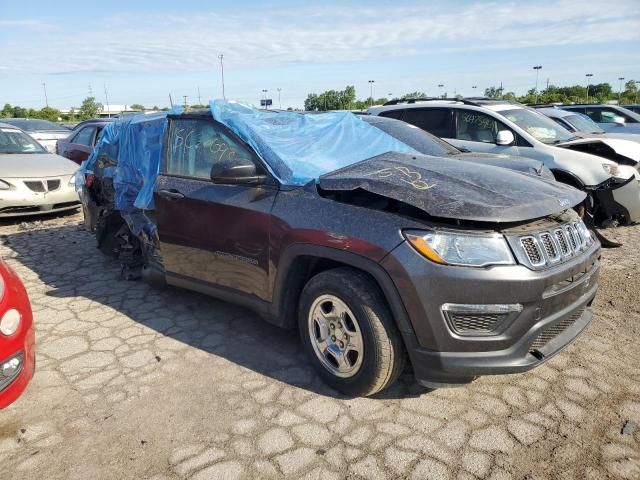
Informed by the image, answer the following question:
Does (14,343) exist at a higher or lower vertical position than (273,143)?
lower

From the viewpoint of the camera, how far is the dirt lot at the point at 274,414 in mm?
2400

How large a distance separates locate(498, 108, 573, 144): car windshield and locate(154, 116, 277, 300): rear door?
515 cm

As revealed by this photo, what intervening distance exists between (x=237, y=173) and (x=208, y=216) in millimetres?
563

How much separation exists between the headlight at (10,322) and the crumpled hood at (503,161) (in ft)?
11.0

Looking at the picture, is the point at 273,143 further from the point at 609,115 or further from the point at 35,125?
the point at 35,125

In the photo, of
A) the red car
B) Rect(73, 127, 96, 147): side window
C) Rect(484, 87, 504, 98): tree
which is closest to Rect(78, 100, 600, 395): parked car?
the red car

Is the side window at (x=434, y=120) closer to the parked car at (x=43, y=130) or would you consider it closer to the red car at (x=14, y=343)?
the red car at (x=14, y=343)

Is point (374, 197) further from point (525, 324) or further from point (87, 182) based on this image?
point (87, 182)

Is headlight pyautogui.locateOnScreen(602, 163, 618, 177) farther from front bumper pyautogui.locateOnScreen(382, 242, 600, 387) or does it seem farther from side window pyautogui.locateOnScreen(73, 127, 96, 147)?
side window pyautogui.locateOnScreen(73, 127, 96, 147)

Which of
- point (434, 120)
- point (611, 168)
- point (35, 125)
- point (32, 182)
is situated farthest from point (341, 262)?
point (35, 125)

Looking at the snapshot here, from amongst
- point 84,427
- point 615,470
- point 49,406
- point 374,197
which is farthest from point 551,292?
point 49,406

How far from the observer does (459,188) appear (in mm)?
2727

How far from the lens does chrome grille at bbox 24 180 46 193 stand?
7312mm

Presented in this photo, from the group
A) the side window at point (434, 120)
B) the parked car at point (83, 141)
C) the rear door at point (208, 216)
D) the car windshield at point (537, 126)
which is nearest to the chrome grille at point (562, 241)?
the rear door at point (208, 216)
